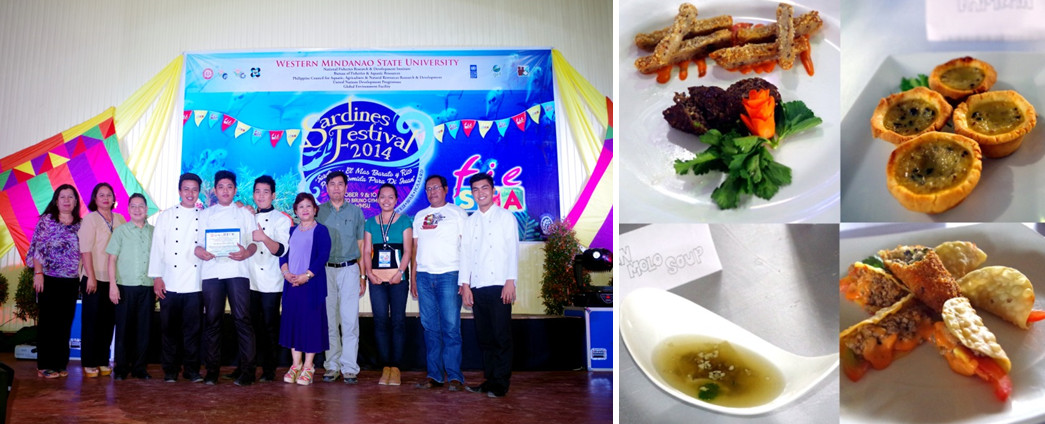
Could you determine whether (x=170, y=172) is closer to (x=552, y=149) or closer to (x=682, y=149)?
(x=552, y=149)

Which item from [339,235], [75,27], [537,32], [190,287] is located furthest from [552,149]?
[75,27]

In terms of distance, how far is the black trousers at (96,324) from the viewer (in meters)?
5.52

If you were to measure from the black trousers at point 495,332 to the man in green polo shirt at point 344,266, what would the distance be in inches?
39.9

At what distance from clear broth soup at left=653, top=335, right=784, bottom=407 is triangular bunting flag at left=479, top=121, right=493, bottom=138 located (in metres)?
4.93

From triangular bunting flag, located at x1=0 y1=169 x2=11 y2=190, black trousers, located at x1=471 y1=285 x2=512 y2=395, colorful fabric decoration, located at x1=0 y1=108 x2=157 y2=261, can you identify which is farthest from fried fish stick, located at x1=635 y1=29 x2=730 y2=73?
triangular bunting flag, located at x1=0 y1=169 x2=11 y2=190

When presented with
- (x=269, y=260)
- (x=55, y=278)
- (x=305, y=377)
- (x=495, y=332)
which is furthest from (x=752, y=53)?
(x=55, y=278)

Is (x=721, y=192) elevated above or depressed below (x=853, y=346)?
above

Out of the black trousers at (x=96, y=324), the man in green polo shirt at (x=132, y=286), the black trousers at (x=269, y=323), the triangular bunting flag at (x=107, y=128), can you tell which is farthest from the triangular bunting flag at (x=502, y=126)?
→ the triangular bunting flag at (x=107, y=128)

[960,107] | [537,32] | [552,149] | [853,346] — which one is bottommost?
[853,346]

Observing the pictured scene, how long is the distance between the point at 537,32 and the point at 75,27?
437 centimetres

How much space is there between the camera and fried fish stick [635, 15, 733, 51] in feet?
8.14

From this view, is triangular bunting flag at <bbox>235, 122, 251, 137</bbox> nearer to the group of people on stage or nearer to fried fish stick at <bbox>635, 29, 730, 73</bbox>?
the group of people on stage

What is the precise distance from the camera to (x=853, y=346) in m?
2.41

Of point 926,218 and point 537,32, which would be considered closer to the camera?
point 926,218
